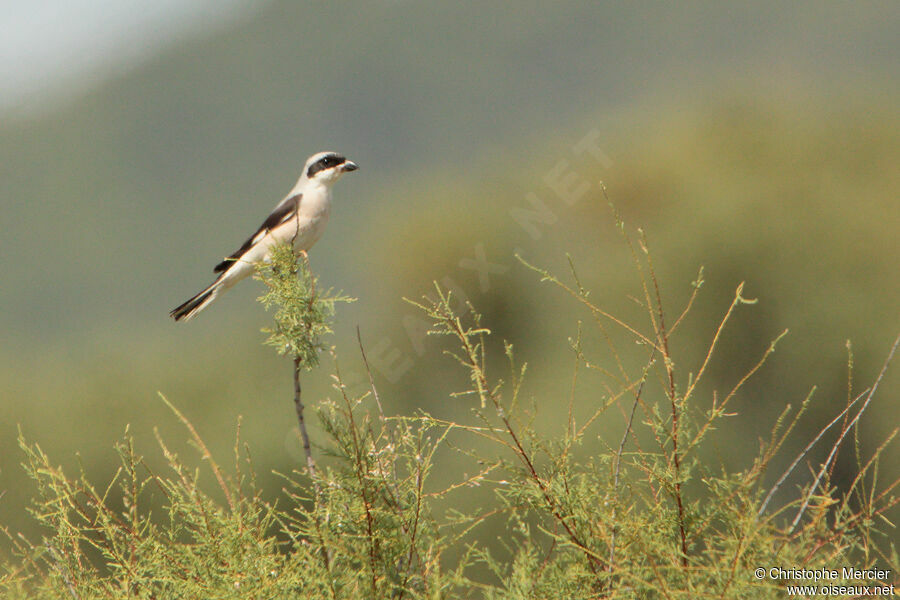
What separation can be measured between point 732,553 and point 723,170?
32346 millimetres

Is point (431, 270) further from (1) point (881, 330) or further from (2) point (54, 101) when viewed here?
(2) point (54, 101)

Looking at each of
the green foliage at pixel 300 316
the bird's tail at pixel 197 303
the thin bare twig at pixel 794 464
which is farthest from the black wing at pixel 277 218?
the thin bare twig at pixel 794 464

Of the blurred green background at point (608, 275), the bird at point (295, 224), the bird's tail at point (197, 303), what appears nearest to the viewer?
the bird's tail at point (197, 303)

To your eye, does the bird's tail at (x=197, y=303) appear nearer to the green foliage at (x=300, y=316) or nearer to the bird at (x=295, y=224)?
the bird at (x=295, y=224)

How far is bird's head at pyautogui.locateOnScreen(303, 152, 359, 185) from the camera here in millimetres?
6832

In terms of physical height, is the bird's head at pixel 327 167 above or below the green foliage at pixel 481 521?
above

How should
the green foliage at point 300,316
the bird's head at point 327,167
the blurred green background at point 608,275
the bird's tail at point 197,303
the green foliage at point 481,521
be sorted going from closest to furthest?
the green foliage at point 481,521 < the green foliage at point 300,316 < the bird's tail at point 197,303 < the bird's head at point 327,167 < the blurred green background at point 608,275

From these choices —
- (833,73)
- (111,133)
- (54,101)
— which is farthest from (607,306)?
(54,101)

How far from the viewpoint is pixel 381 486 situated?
2.94 meters

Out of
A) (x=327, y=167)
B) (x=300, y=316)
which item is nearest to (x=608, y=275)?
(x=327, y=167)

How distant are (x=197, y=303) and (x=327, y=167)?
1.49 metres

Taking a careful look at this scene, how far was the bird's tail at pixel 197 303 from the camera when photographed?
20.5 ft

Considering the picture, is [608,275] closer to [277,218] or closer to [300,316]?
[277,218]

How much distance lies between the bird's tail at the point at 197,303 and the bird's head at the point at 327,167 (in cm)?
110
